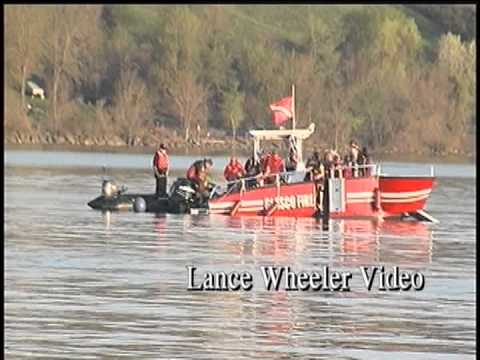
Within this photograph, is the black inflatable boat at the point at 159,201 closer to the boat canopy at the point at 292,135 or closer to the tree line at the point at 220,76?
the boat canopy at the point at 292,135

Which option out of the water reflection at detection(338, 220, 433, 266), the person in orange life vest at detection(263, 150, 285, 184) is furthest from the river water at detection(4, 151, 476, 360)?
the person in orange life vest at detection(263, 150, 285, 184)

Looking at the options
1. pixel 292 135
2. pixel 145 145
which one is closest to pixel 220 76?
pixel 145 145

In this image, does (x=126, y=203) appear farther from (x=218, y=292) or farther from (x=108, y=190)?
(x=218, y=292)

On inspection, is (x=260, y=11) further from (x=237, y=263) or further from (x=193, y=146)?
(x=237, y=263)

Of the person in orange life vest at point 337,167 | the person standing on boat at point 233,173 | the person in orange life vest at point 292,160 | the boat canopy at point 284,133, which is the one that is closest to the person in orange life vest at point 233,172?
the person standing on boat at point 233,173

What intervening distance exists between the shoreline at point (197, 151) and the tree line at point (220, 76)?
3.79ft

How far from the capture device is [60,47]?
114000 millimetres

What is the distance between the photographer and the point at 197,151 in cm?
10119

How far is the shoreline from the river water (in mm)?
51310

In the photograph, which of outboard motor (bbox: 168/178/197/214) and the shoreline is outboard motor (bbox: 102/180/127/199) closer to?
outboard motor (bbox: 168/178/197/214)

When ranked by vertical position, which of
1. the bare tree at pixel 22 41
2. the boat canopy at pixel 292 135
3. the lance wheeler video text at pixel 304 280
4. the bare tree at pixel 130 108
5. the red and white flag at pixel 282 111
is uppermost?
the bare tree at pixel 22 41

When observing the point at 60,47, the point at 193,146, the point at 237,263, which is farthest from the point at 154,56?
the point at 237,263

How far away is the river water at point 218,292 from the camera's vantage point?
20.3 meters

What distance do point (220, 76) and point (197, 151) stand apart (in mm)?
17008
